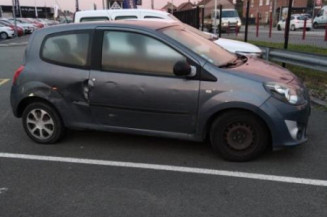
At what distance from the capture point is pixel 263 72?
471 centimetres

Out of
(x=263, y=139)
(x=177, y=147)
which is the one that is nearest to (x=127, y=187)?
(x=177, y=147)

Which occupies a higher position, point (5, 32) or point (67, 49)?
point (67, 49)

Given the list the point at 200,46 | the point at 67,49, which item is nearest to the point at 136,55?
the point at 200,46

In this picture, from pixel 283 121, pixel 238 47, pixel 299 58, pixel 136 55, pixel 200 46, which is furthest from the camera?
pixel 238 47

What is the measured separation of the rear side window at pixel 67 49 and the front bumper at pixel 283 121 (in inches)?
91.2

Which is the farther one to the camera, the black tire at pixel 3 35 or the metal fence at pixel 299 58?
the black tire at pixel 3 35

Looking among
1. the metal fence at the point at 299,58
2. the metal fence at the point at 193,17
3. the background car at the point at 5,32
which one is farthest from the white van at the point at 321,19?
the metal fence at the point at 299,58

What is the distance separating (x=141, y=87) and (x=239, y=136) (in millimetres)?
1280

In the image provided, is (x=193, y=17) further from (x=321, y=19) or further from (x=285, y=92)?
(x=321, y=19)

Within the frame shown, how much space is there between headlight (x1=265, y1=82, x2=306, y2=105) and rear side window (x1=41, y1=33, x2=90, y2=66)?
2289 millimetres

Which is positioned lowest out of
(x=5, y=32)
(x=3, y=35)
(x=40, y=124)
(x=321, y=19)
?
(x=3, y=35)

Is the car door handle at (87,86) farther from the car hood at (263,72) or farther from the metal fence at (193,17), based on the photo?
the metal fence at (193,17)

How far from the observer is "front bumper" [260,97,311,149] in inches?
171

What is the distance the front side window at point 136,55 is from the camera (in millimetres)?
4696
